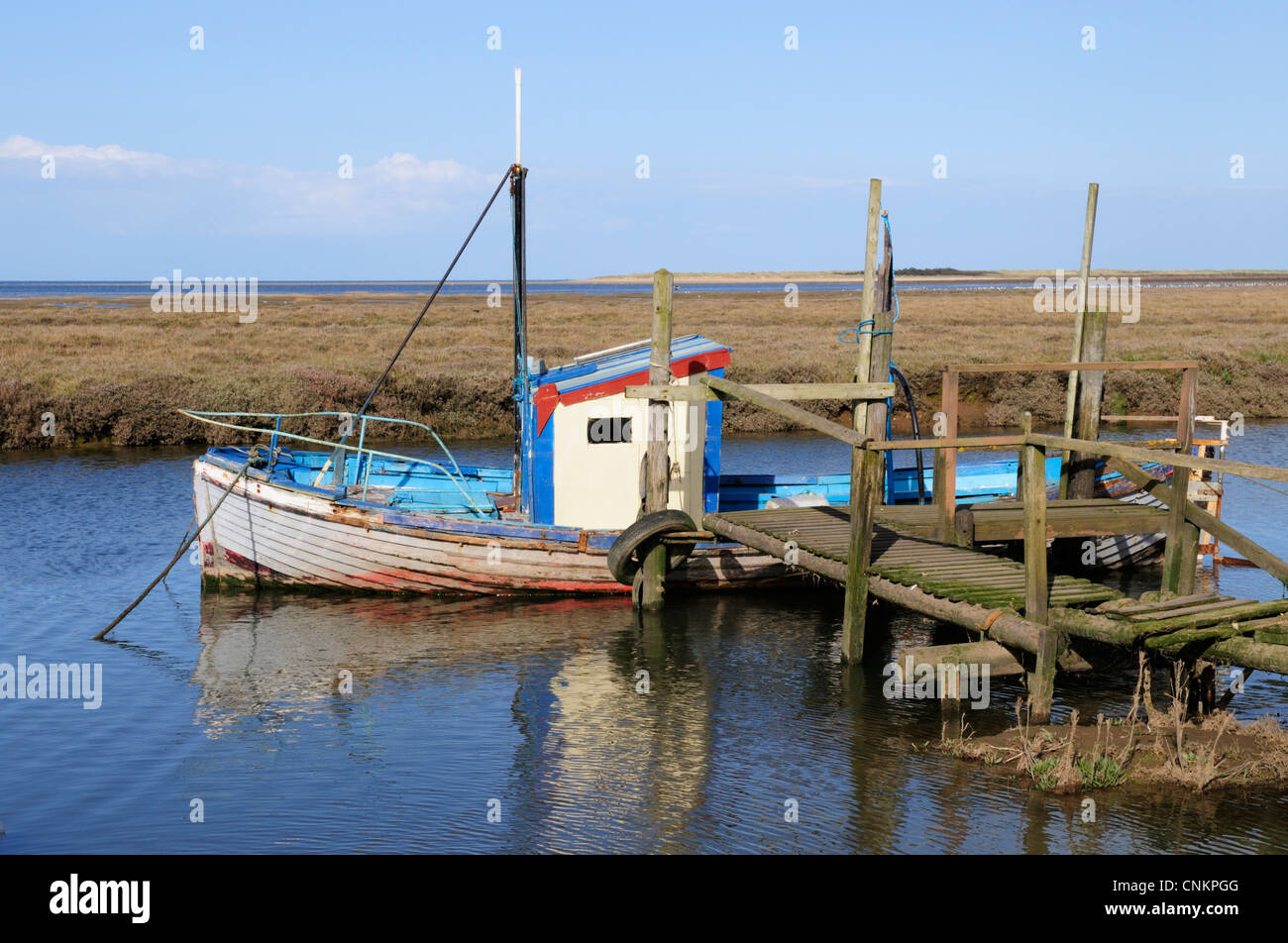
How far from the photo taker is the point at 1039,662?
973 cm

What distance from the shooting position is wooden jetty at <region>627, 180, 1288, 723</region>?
924 centimetres

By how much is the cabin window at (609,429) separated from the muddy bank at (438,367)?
12.0 m

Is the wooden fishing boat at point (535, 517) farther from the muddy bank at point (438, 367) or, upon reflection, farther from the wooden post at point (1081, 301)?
the muddy bank at point (438, 367)

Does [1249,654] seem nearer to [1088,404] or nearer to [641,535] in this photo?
[1088,404]

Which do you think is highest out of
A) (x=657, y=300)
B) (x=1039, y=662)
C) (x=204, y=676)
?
(x=657, y=300)

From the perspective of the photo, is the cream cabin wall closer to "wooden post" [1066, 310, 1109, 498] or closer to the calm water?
the calm water

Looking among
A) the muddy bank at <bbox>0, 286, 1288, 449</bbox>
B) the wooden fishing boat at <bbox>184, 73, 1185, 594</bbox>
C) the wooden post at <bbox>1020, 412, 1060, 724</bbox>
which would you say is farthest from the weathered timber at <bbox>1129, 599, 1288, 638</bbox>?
the muddy bank at <bbox>0, 286, 1288, 449</bbox>

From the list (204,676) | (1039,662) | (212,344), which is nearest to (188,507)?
(204,676)

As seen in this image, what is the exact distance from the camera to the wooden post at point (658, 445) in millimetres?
14141

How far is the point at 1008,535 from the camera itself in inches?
537

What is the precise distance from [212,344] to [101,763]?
34814 millimetres

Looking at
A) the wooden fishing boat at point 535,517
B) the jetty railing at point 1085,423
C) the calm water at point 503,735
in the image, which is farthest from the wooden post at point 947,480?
the wooden fishing boat at point 535,517
